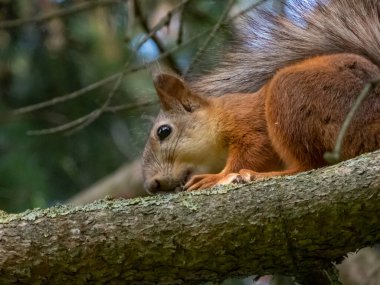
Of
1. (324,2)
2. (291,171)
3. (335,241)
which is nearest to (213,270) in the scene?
(335,241)

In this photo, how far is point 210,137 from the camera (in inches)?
126

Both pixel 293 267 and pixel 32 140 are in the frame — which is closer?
pixel 293 267

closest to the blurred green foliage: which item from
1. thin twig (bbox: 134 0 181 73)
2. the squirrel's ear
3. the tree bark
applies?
thin twig (bbox: 134 0 181 73)

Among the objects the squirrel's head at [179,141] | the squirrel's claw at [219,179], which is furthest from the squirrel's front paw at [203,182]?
the squirrel's head at [179,141]

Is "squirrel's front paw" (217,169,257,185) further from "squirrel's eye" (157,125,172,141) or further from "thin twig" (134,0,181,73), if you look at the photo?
"thin twig" (134,0,181,73)

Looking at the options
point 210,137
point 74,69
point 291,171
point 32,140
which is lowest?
point 291,171

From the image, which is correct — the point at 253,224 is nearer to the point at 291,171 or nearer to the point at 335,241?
the point at 335,241

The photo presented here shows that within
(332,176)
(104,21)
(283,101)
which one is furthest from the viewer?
(104,21)

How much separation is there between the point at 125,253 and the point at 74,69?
2.64 m

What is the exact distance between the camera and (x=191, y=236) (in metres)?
2.28

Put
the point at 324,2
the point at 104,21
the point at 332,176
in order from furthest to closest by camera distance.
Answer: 1. the point at 104,21
2. the point at 324,2
3. the point at 332,176

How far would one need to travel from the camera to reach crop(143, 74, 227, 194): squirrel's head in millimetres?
3189

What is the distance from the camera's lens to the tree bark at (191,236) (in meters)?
2.24

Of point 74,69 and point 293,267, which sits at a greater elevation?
point 74,69
